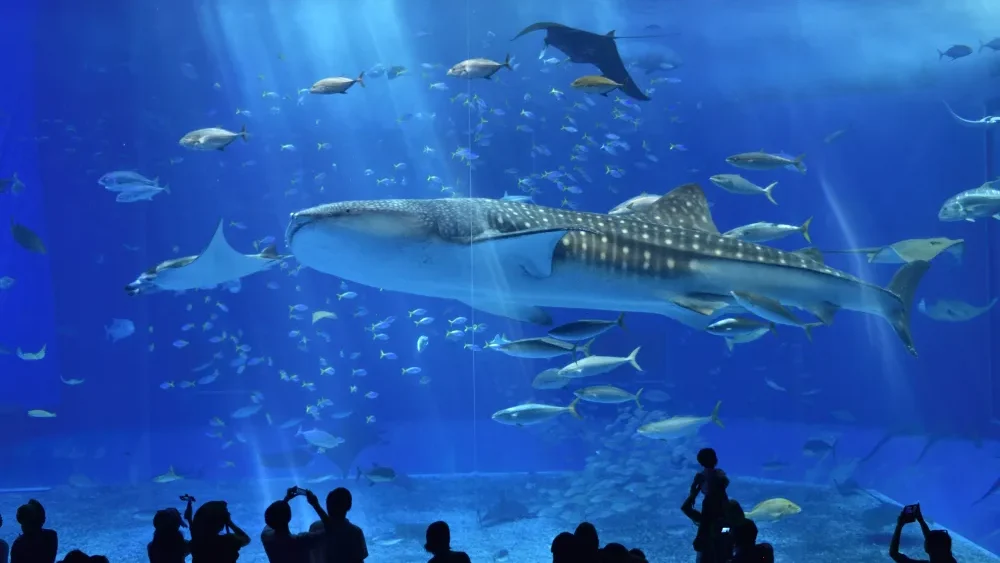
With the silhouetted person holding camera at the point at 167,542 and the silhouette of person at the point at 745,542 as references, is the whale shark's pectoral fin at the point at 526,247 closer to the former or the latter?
the silhouette of person at the point at 745,542

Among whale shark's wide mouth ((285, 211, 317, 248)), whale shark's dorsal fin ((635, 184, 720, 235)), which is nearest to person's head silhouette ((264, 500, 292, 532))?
whale shark's wide mouth ((285, 211, 317, 248))

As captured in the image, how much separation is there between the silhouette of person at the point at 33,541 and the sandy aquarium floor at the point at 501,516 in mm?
4500

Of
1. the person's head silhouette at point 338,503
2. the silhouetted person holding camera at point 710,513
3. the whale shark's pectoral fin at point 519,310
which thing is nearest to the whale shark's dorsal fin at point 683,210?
the whale shark's pectoral fin at point 519,310

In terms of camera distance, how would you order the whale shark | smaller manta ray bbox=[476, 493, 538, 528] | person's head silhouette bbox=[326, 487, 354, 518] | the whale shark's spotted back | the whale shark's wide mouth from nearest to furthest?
person's head silhouette bbox=[326, 487, 354, 518] → the whale shark's wide mouth → the whale shark → the whale shark's spotted back → smaller manta ray bbox=[476, 493, 538, 528]

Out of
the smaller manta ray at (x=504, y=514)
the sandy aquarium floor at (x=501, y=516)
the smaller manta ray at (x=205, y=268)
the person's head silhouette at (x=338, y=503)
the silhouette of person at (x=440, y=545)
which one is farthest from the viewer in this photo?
the smaller manta ray at (x=504, y=514)

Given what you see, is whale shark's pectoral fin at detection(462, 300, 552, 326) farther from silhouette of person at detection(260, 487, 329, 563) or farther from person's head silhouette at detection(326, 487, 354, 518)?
silhouette of person at detection(260, 487, 329, 563)

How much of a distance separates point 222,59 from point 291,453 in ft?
39.8

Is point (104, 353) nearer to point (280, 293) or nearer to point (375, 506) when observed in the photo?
point (280, 293)

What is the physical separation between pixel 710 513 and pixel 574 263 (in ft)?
5.07

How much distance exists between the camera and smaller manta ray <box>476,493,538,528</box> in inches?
335

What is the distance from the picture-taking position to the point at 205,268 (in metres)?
6.15

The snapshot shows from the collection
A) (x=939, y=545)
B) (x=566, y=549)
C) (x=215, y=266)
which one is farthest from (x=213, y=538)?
(x=215, y=266)

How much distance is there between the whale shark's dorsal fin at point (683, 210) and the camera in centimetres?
416

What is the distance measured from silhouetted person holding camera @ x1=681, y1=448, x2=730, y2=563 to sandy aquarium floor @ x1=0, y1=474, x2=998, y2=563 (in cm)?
429
